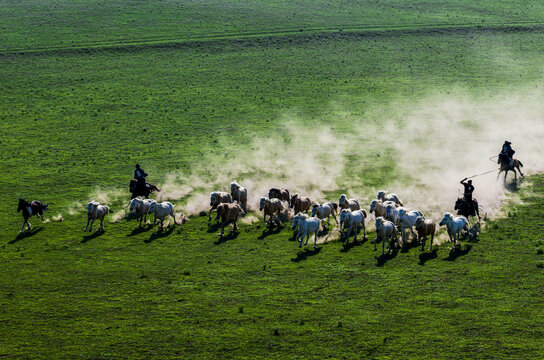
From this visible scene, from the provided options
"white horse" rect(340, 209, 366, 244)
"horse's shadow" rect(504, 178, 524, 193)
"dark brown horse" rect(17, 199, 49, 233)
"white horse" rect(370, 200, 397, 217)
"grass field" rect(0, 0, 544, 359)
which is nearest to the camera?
"grass field" rect(0, 0, 544, 359)

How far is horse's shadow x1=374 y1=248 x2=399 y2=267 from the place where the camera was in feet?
101

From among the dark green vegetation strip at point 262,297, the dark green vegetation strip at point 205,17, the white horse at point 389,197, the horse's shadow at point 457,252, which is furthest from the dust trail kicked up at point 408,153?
the dark green vegetation strip at point 205,17

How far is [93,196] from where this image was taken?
140 ft

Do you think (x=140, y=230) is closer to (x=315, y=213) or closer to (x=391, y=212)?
(x=315, y=213)

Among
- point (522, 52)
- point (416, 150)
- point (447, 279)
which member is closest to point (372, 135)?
point (416, 150)

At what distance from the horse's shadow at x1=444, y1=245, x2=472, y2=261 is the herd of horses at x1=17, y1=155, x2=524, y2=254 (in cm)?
39

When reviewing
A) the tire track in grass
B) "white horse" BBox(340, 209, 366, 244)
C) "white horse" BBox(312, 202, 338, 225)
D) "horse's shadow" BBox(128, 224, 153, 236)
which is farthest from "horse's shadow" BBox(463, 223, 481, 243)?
the tire track in grass

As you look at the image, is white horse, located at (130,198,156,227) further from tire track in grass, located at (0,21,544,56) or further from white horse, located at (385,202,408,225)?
tire track in grass, located at (0,21,544,56)

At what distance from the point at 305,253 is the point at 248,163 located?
18.4m

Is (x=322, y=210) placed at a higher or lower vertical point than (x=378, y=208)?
lower

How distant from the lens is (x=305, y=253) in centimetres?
3247

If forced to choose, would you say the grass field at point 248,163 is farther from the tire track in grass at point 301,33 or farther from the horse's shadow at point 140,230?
the horse's shadow at point 140,230

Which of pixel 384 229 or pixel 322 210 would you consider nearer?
pixel 384 229

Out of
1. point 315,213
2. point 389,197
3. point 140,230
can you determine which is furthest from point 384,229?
point 140,230
